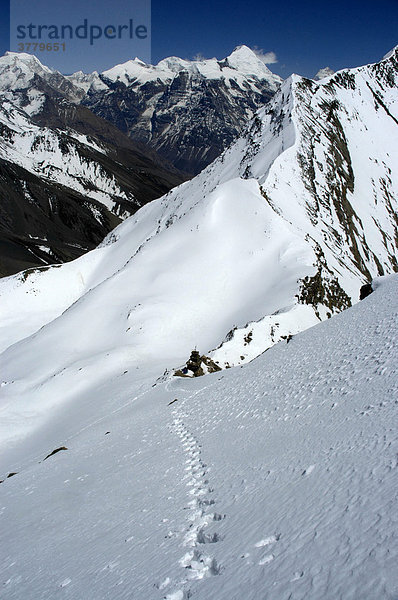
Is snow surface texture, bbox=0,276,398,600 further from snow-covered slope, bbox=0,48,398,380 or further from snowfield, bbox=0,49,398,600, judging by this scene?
snow-covered slope, bbox=0,48,398,380

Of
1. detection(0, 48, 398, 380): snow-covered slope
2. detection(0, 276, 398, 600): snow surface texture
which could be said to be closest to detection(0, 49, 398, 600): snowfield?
detection(0, 276, 398, 600): snow surface texture

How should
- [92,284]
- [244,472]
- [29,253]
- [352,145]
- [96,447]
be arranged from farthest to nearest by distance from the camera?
[29,253]
[352,145]
[92,284]
[96,447]
[244,472]

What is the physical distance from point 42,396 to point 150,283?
14618 mm

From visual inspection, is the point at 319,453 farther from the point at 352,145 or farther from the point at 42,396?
the point at 352,145

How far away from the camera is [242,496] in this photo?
6508 millimetres

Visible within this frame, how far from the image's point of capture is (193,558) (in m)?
5.26

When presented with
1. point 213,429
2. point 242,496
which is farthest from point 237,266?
point 242,496

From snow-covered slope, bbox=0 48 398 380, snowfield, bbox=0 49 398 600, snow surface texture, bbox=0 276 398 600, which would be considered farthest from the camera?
snow-covered slope, bbox=0 48 398 380

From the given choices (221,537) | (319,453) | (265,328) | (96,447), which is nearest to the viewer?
(221,537)

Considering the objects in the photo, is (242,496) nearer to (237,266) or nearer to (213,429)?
(213,429)

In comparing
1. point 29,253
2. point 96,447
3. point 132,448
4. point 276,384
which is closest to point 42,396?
point 96,447

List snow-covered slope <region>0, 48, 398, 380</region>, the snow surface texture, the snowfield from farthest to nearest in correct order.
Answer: snow-covered slope <region>0, 48, 398, 380</region> → the snowfield → the snow surface texture

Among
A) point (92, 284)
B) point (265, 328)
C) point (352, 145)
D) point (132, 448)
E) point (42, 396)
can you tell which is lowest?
point (132, 448)

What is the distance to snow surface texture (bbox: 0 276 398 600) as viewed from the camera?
425 centimetres
